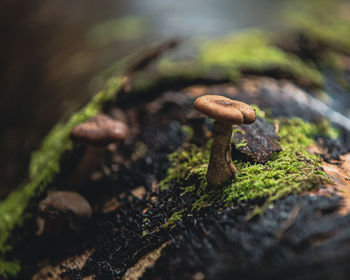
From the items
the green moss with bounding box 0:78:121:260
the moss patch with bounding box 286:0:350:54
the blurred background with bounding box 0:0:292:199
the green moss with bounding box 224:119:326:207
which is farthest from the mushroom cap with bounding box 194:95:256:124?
the moss patch with bounding box 286:0:350:54

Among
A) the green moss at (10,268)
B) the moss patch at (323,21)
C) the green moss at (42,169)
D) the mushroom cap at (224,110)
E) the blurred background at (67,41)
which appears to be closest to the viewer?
the mushroom cap at (224,110)

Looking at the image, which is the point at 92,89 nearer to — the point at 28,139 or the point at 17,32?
the point at 28,139

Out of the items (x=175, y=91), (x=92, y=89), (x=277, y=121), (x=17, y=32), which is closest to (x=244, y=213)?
(x=277, y=121)

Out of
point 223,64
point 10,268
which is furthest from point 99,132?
point 223,64

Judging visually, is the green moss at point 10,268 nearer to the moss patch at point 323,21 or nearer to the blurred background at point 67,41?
the blurred background at point 67,41

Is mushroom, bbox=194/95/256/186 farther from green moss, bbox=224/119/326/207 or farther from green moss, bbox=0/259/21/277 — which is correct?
green moss, bbox=0/259/21/277

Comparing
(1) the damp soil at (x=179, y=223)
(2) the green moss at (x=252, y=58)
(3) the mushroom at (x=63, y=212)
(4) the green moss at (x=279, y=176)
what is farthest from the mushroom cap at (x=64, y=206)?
(2) the green moss at (x=252, y=58)
